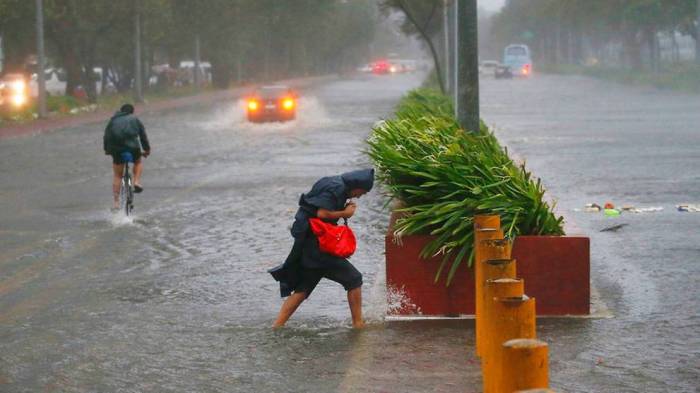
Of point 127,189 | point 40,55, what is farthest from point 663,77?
point 127,189

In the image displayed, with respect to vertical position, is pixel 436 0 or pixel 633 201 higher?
pixel 436 0

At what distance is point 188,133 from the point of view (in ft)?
123

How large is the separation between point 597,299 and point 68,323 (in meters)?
4.22

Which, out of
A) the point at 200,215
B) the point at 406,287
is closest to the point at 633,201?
the point at 200,215

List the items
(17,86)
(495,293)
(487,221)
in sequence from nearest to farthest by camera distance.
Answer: (495,293) < (487,221) < (17,86)

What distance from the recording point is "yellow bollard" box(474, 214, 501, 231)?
9688 mm

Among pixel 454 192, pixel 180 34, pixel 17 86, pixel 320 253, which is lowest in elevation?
pixel 320 253

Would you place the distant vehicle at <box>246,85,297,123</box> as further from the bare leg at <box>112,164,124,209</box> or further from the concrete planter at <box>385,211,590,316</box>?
the concrete planter at <box>385,211,590,316</box>

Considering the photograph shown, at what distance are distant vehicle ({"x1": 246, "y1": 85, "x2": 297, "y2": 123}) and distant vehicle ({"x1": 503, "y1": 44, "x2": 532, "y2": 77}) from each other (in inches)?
3086

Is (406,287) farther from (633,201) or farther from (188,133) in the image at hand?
(188,133)

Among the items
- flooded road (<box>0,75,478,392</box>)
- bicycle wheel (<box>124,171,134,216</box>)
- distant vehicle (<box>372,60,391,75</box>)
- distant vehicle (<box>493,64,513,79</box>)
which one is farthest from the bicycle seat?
distant vehicle (<box>372,60,391,75</box>)

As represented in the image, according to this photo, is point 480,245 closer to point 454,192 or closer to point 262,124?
point 454,192

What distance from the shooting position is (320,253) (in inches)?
399

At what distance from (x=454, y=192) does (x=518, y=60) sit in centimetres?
11352
